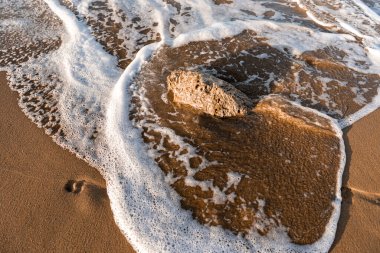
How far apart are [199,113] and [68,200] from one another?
2080mm

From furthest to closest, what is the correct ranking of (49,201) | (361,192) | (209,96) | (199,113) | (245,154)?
(199,113)
(209,96)
(245,154)
(361,192)
(49,201)

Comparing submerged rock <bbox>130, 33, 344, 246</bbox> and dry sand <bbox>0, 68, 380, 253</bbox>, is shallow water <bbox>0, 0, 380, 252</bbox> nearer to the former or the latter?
submerged rock <bbox>130, 33, 344, 246</bbox>

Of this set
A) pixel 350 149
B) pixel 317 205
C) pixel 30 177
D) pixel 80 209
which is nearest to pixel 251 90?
pixel 350 149

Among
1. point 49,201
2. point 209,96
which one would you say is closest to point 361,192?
point 209,96

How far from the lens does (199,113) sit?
4527 millimetres

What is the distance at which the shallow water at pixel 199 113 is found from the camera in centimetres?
346

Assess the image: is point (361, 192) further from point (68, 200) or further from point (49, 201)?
point (49, 201)

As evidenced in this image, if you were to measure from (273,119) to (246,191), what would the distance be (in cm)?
125

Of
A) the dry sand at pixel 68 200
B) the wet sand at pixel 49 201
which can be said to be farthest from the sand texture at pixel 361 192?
the wet sand at pixel 49 201

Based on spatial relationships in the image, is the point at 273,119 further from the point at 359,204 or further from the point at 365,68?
the point at 365,68

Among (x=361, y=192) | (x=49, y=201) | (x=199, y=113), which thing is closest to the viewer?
(x=49, y=201)

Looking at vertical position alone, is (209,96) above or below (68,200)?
above

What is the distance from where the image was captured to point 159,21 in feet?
23.2

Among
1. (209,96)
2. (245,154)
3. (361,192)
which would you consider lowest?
(361,192)
